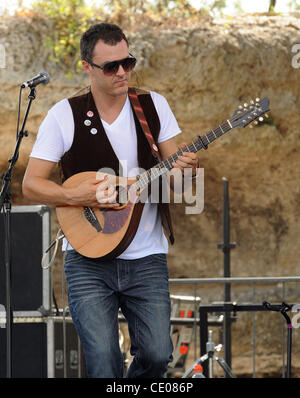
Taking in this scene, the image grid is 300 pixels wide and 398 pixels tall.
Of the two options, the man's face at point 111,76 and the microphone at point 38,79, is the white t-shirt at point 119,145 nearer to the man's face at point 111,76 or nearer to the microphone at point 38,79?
the man's face at point 111,76

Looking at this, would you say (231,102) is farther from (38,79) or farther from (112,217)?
(112,217)

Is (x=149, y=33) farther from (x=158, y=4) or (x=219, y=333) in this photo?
(x=219, y=333)

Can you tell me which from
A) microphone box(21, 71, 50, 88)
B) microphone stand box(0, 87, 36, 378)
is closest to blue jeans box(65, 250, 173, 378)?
microphone stand box(0, 87, 36, 378)

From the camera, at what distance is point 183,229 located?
1223cm

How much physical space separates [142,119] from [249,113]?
58 centimetres

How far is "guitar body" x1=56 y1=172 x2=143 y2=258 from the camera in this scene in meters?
3.62

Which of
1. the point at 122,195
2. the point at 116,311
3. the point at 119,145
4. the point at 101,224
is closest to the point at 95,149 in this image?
the point at 119,145

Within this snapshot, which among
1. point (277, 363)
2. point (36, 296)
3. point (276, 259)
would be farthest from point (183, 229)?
point (36, 296)

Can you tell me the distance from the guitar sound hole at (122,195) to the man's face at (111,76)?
459mm

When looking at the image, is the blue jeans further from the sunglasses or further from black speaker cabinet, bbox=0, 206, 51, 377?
black speaker cabinet, bbox=0, 206, 51, 377

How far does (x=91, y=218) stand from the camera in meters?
3.80

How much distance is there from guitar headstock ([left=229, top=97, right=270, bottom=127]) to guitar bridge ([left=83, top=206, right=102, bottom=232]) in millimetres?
839

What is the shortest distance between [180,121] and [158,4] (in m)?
1.84

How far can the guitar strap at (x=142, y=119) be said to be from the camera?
3.70m
